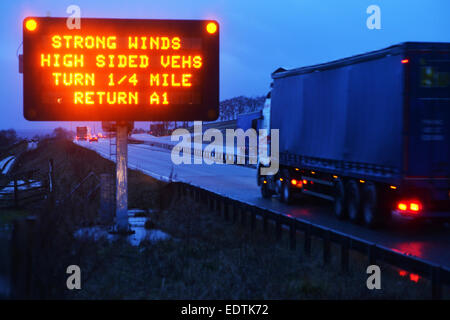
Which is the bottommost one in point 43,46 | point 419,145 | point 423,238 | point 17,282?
point 423,238

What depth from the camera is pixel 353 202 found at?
56.3 feet

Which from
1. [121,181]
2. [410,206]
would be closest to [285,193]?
[410,206]

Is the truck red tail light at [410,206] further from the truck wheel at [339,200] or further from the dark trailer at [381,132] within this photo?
the truck wheel at [339,200]

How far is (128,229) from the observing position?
13844mm

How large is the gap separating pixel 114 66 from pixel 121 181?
2358 millimetres

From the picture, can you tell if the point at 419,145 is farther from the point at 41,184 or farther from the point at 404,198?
the point at 41,184

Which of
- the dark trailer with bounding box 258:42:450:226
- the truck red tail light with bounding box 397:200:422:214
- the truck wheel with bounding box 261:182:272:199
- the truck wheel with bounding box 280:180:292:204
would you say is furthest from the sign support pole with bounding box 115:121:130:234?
the truck wheel with bounding box 261:182:272:199

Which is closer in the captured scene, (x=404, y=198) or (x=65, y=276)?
(x=65, y=276)

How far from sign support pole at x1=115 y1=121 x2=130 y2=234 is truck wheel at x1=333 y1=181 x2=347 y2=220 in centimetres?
606

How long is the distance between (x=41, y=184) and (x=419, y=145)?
13.9 meters

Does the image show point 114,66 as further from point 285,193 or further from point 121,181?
point 285,193

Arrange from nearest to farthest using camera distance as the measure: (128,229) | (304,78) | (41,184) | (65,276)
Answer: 1. (65,276)
2. (128,229)
3. (304,78)
4. (41,184)

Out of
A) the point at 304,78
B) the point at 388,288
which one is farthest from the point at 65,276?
the point at 304,78

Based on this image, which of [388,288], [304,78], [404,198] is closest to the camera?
[388,288]
